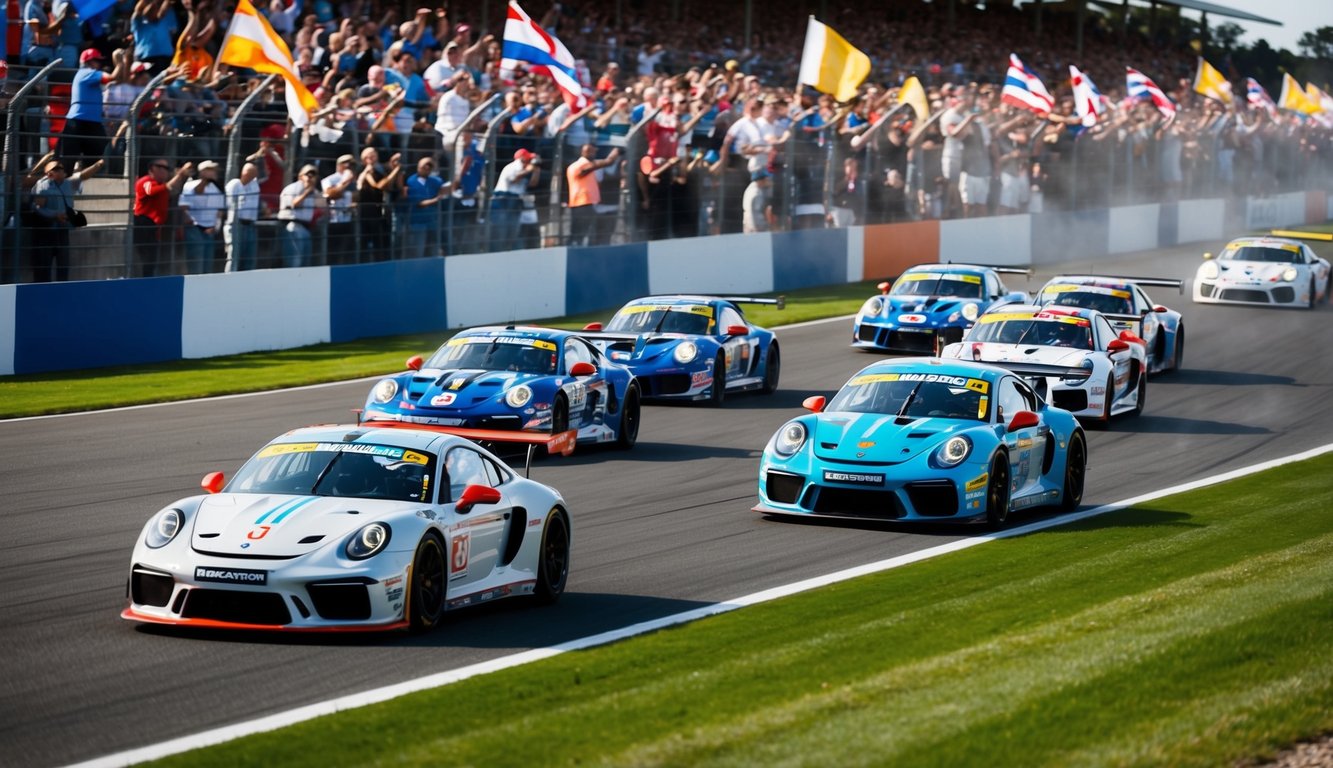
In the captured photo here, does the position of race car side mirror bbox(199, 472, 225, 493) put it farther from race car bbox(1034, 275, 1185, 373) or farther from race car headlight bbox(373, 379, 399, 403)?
race car bbox(1034, 275, 1185, 373)

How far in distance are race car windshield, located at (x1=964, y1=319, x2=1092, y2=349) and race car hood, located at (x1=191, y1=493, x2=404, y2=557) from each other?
495 inches

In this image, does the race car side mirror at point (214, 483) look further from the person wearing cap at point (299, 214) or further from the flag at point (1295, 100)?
the flag at point (1295, 100)

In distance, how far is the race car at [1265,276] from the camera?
112 feet

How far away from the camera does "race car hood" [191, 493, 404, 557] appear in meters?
9.20

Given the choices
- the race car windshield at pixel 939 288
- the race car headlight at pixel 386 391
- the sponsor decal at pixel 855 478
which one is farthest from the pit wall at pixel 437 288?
the sponsor decal at pixel 855 478

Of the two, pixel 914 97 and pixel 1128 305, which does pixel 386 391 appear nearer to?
pixel 1128 305

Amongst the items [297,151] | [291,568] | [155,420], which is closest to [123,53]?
[297,151]

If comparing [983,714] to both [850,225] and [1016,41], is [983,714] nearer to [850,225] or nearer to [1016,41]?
[850,225]

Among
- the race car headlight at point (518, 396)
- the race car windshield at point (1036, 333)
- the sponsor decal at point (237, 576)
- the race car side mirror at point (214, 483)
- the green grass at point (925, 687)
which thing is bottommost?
the green grass at point (925, 687)

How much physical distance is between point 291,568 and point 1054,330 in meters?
13.9

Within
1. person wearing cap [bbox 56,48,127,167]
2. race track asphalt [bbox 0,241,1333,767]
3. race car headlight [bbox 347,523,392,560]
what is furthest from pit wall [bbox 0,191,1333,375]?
race car headlight [bbox 347,523,392,560]

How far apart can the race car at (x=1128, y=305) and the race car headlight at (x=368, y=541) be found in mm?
16213

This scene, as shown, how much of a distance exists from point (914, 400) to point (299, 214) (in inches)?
448

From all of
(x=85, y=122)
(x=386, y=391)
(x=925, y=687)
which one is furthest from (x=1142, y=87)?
(x=925, y=687)
